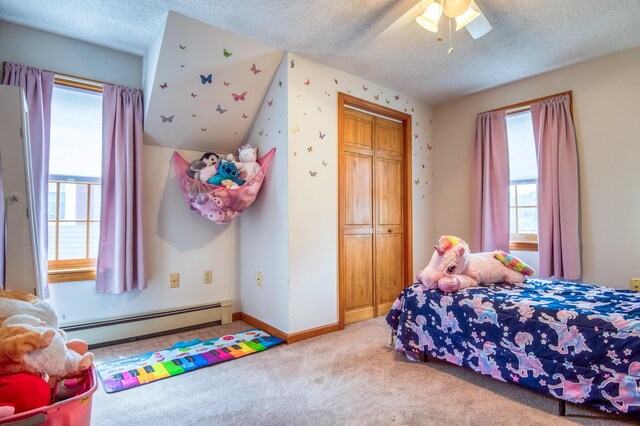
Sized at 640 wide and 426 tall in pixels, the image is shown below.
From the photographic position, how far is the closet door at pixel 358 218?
319cm

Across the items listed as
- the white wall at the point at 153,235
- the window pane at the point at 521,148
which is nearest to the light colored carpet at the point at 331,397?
the white wall at the point at 153,235

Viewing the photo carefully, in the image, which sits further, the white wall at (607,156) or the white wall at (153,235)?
the white wall at (607,156)

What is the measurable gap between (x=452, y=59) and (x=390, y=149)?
1.05 m

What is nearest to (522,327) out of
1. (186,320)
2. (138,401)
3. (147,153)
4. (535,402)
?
(535,402)

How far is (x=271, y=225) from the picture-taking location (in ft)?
9.53

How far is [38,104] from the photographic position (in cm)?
236

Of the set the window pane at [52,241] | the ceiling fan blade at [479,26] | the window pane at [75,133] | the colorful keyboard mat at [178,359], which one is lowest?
the colorful keyboard mat at [178,359]

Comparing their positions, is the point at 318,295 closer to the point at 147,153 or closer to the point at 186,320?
the point at 186,320

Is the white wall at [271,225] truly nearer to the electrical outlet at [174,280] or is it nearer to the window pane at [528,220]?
the electrical outlet at [174,280]

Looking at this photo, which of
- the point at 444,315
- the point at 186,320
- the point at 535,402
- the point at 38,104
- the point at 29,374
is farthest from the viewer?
the point at 186,320

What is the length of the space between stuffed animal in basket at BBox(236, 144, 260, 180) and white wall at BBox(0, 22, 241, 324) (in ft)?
1.53

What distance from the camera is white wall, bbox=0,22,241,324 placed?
8.18ft

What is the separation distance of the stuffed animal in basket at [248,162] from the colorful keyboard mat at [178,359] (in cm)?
138

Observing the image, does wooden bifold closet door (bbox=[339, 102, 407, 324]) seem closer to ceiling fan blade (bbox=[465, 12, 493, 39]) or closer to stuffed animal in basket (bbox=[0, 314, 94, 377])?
ceiling fan blade (bbox=[465, 12, 493, 39])
